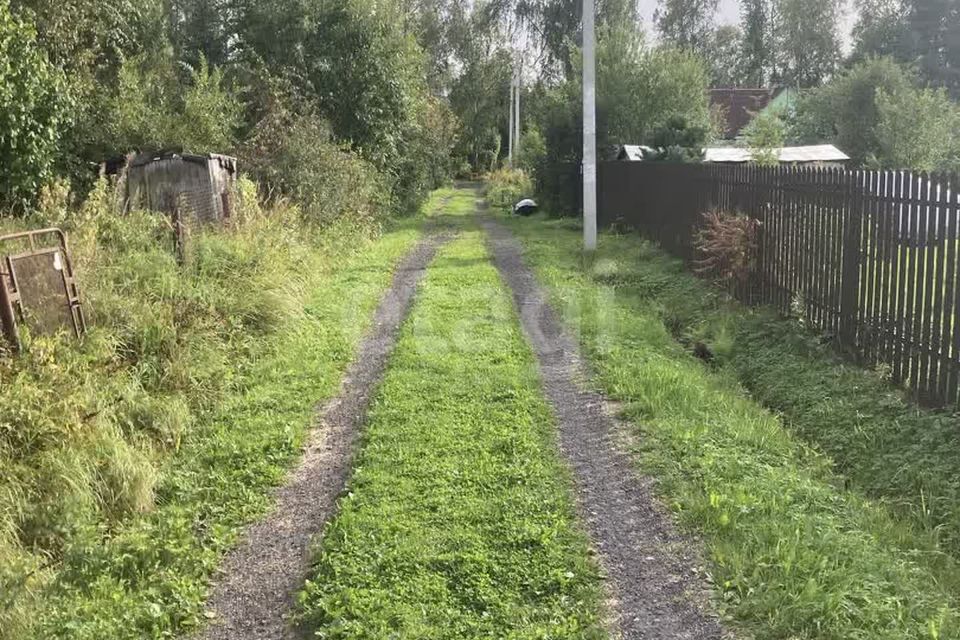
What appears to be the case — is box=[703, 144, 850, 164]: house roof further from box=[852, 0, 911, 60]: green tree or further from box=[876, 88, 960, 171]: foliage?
box=[852, 0, 911, 60]: green tree

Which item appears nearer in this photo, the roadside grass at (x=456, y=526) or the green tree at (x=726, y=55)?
the roadside grass at (x=456, y=526)

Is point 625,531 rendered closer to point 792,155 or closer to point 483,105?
point 792,155

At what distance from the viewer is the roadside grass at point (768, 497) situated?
3482 mm

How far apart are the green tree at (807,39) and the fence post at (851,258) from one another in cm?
5531

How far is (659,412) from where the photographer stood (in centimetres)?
592

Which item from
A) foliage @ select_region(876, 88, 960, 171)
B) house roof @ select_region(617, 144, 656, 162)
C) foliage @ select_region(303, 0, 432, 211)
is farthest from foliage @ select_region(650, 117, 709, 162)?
foliage @ select_region(876, 88, 960, 171)

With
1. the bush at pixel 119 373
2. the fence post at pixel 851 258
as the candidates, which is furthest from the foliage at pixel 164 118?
the fence post at pixel 851 258

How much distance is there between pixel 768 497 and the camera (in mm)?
4535

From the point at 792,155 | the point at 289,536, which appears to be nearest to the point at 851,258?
the point at 289,536

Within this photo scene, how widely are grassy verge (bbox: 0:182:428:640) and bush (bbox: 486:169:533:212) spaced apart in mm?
19290

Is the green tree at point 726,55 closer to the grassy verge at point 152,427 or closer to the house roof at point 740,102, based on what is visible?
the house roof at point 740,102

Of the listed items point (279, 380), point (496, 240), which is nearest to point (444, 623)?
point (279, 380)

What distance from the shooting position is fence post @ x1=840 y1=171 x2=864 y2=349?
24.0 feet

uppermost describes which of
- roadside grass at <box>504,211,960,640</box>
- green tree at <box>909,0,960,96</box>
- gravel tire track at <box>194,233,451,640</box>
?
green tree at <box>909,0,960,96</box>
